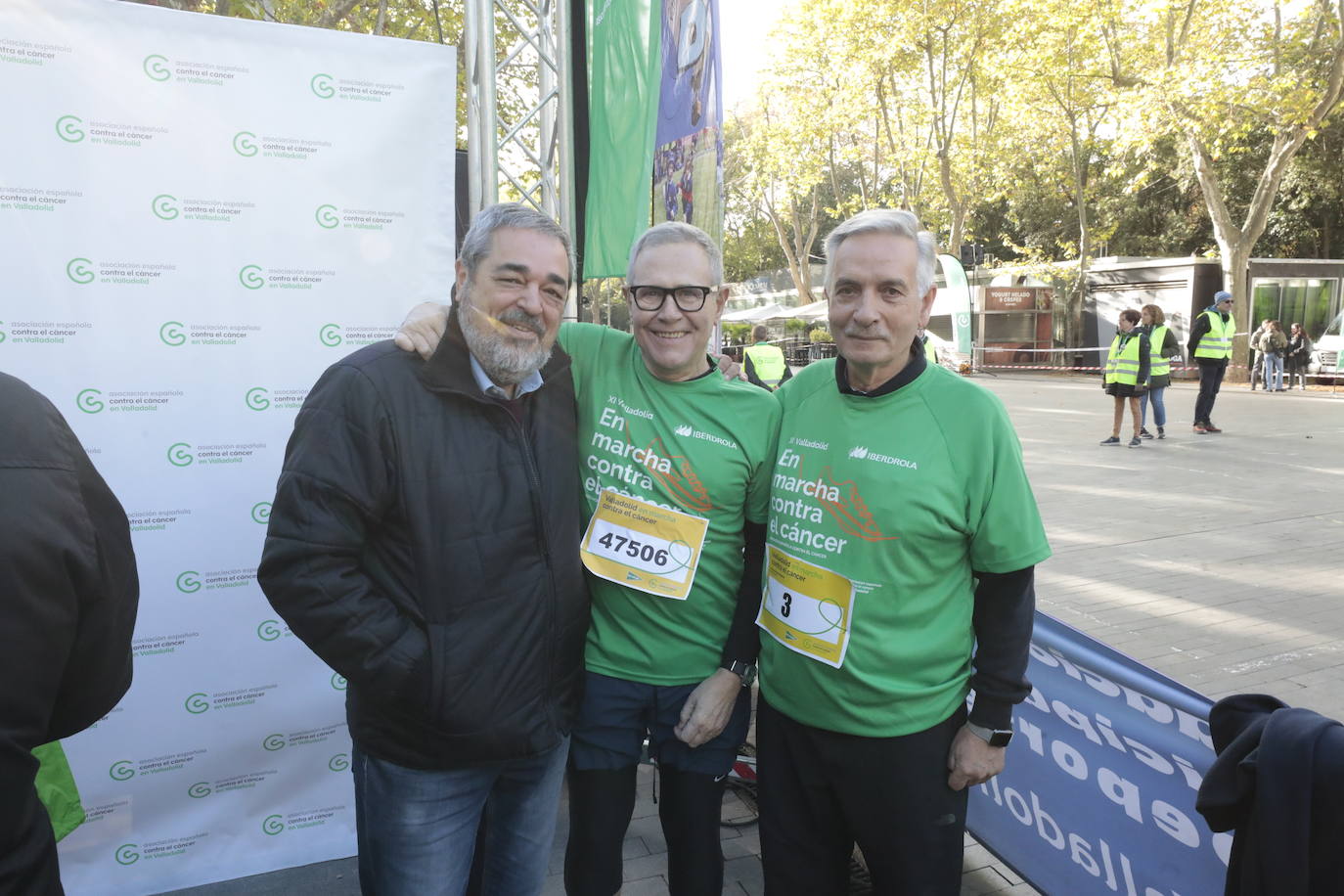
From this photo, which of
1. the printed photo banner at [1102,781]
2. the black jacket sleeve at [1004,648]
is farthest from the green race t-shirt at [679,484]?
the printed photo banner at [1102,781]

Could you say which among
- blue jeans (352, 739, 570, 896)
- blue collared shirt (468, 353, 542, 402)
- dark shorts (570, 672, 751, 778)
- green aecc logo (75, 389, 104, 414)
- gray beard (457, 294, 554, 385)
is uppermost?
gray beard (457, 294, 554, 385)

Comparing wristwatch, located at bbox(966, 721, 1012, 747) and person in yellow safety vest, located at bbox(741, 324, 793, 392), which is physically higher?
person in yellow safety vest, located at bbox(741, 324, 793, 392)

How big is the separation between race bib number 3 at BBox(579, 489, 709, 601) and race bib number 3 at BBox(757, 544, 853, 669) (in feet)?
0.65

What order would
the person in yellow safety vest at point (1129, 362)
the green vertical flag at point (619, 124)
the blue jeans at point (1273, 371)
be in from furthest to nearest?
the blue jeans at point (1273, 371)
the person in yellow safety vest at point (1129, 362)
the green vertical flag at point (619, 124)

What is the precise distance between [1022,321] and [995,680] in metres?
30.4

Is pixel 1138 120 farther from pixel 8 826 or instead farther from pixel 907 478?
pixel 8 826

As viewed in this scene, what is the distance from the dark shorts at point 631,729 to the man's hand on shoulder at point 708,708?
0.04 metres

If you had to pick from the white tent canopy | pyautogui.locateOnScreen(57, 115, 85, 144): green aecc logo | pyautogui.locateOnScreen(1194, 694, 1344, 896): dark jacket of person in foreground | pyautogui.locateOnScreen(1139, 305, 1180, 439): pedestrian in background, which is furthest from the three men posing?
the white tent canopy

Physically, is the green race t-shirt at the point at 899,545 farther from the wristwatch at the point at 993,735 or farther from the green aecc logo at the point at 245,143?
the green aecc logo at the point at 245,143

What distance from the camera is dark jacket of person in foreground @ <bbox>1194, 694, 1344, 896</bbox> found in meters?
1.12

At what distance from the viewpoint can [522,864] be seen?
205 centimetres

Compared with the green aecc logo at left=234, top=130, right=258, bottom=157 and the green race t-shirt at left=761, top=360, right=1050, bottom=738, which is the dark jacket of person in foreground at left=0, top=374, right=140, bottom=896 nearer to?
the green race t-shirt at left=761, top=360, right=1050, bottom=738

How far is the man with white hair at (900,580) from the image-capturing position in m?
1.77

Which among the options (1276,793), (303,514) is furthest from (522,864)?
(1276,793)
